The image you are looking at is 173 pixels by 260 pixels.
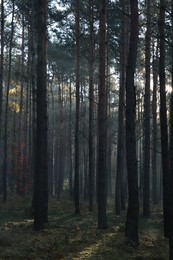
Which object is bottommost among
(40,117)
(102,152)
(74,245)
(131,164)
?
(74,245)

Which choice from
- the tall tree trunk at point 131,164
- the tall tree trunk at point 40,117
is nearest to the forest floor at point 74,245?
the tall tree trunk at point 131,164

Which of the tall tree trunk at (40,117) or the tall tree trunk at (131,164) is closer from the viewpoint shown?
the tall tree trunk at (131,164)

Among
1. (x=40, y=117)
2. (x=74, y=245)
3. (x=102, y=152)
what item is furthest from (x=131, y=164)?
(x=40, y=117)

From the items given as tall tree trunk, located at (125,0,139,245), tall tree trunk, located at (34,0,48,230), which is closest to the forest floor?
tall tree trunk, located at (125,0,139,245)

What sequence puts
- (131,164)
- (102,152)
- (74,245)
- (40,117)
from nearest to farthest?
(74,245) < (131,164) < (40,117) < (102,152)

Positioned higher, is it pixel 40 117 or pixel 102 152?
pixel 40 117

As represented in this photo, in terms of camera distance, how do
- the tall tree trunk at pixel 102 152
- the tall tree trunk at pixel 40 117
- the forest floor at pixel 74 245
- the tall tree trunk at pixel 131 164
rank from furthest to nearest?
1. the tall tree trunk at pixel 102 152
2. the tall tree trunk at pixel 40 117
3. the tall tree trunk at pixel 131 164
4. the forest floor at pixel 74 245

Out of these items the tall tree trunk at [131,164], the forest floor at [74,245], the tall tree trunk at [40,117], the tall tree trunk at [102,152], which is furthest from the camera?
the tall tree trunk at [102,152]

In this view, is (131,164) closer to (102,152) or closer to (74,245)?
(74,245)

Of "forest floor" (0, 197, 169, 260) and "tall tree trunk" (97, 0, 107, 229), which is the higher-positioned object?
"tall tree trunk" (97, 0, 107, 229)

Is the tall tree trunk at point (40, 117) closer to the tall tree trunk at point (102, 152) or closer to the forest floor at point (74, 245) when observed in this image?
the forest floor at point (74, 245)

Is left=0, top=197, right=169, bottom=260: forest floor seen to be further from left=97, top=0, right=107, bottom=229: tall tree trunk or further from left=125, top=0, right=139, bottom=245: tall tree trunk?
left=97, top=0, right=107, bottom=229: tall tree trunk

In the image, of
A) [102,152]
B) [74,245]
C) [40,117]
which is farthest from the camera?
[102,152]

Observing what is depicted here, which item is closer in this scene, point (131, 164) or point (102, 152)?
point (131, 164)
